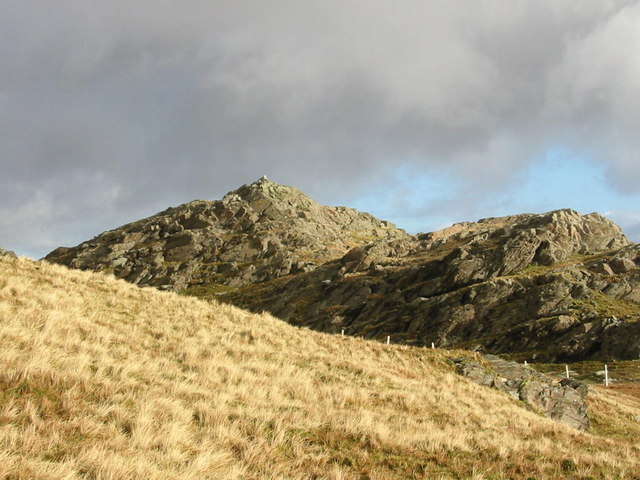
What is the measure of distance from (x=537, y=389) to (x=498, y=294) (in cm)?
5304

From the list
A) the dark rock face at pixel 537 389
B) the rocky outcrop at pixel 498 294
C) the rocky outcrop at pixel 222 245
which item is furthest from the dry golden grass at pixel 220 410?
the rocky outcrop at pixel 222 245

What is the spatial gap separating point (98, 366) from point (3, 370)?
228cm

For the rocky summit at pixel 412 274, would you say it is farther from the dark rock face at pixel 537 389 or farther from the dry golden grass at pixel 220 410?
the dry golden grass at pixel 220 410

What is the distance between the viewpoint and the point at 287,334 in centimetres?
2244

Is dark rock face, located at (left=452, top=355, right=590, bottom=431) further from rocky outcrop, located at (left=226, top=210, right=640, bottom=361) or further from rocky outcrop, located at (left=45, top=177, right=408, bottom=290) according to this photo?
rocky outcrop, located at (left=45, top=177, right=408, bottom=290)

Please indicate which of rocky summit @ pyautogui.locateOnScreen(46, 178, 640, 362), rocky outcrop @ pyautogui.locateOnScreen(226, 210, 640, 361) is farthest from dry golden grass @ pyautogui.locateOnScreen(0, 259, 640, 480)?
rocky summit @ pyautogui.locateOnScreen(46, 178, 640, 362)

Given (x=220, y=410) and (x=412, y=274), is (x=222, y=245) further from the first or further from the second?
(x=220, y=410)

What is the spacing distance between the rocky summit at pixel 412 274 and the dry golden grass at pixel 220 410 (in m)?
44.5

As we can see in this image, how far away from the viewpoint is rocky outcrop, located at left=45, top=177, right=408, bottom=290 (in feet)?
423

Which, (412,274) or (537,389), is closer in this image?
(537,389)

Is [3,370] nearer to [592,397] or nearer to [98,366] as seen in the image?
[98,366]

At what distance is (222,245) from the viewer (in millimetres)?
145125

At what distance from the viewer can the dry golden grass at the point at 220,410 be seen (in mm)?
7312

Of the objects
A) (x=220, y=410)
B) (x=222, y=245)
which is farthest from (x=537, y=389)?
(x=222, y=245)
